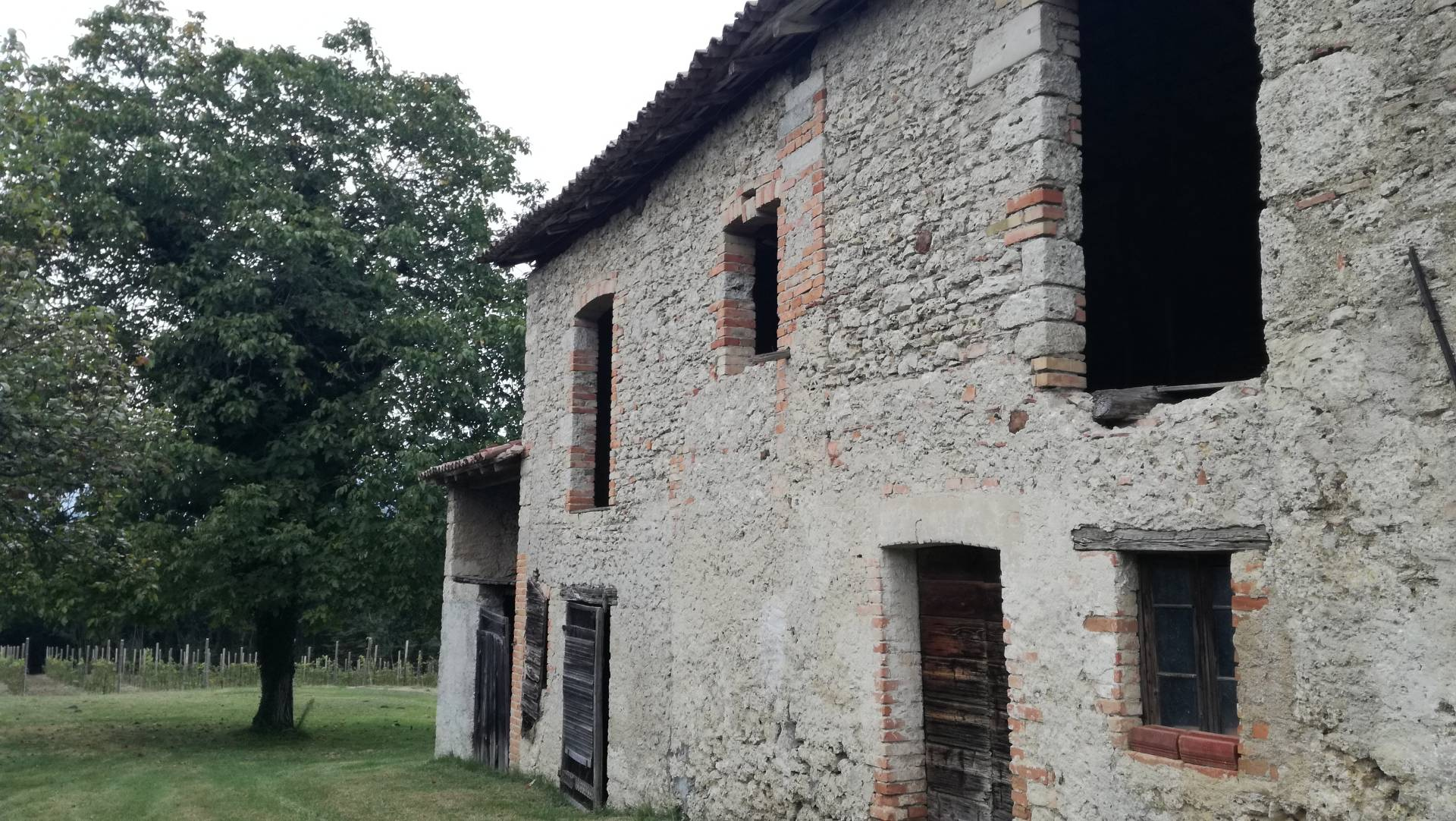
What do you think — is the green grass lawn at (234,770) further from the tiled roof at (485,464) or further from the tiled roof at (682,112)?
the tiled roof at (682,112)

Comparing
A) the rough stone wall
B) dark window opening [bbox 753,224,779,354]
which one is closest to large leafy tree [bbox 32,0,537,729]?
the rough stone wall

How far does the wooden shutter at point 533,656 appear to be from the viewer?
1073 cm

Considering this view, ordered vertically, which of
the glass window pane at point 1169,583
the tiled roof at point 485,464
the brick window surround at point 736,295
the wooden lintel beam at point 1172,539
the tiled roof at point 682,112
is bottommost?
the glass window pane at point 1169,583

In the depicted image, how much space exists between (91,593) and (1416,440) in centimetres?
1549

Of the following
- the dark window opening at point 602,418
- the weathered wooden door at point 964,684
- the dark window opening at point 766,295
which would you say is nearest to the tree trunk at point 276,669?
the dark window opening at point 602,418

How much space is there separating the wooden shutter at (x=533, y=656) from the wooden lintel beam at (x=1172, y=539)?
689 cm

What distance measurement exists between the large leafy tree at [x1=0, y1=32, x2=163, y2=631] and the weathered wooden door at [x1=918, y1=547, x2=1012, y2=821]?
811 cm

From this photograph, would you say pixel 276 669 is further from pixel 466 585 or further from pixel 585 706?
pixel 585 706

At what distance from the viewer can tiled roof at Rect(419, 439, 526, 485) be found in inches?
453

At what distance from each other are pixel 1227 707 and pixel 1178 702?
0.20 meters

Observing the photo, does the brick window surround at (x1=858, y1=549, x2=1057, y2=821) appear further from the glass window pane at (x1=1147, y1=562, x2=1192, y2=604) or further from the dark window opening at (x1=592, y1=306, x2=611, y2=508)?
the dark window opening at (x1=592, y1=306, x2=611, y2=508)

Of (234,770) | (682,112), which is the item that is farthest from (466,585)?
(682,112)

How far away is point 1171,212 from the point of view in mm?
7977

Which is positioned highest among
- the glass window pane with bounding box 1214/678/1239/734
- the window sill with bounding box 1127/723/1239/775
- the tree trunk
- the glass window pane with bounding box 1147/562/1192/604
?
the glass window pane with bounding box 1147/562/1192/604
